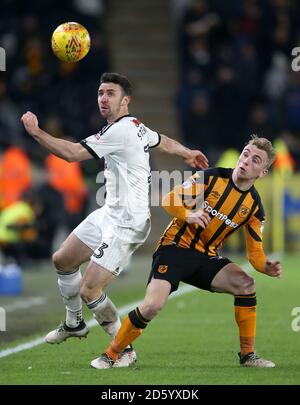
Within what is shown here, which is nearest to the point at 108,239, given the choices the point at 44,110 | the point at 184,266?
the point at 184,266

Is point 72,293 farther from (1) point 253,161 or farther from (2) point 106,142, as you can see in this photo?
(1) point 253,161

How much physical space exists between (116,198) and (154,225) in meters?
13.6

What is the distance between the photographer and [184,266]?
8875 millimetres

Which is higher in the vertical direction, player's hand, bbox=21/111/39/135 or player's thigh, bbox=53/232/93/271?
player's hand, bbox=21/111/39/135

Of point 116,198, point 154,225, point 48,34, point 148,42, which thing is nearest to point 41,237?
point 154,225

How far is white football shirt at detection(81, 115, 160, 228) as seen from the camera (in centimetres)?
905

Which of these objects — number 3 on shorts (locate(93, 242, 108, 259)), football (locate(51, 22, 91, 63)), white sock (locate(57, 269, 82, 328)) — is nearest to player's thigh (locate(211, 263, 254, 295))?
number 3 on shorts (locate(93, 242, 108, 259))

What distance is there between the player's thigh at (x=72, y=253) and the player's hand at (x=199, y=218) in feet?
3.24

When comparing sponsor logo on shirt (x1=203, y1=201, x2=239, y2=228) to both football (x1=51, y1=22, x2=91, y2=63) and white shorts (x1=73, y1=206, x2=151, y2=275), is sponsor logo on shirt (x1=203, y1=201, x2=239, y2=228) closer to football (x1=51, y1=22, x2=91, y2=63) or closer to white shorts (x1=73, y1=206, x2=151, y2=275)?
white shorts (x1=73, y1=206, x2=151, y2=275)

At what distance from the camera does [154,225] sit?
22766 mm

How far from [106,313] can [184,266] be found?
2.56 feet

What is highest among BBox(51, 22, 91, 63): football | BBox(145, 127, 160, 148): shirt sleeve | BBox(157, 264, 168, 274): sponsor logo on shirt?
BBox(51, 22, 91, 63): football

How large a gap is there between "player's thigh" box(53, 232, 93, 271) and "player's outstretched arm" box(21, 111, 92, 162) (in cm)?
76
